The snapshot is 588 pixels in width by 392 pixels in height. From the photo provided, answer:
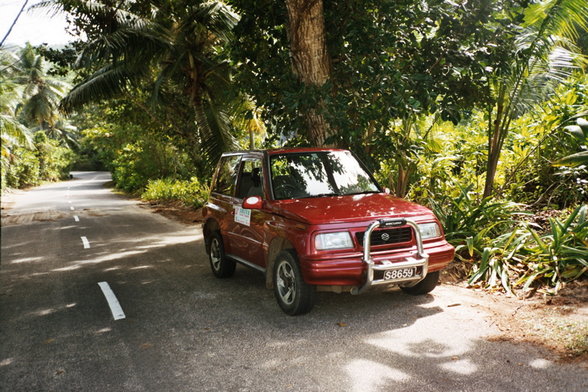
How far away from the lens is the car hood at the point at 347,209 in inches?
201

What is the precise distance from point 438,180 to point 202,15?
7755 millimetres

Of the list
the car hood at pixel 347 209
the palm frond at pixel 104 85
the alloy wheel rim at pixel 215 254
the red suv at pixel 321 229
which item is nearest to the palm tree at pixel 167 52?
the palm frond at pixel 104 85

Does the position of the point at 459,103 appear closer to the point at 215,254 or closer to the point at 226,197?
the point at 226,197

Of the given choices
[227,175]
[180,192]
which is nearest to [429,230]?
[227,175]

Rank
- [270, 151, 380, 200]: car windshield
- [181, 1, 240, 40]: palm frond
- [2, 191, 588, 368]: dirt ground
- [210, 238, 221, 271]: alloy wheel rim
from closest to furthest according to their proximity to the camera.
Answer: [2, 191, 588, 368]: dirt ground, [270, 151, 380, 200]: car windshield, [210, 238, 221, 271]: alloy wheel rim, [181, 1, 240, 40]: palm frond

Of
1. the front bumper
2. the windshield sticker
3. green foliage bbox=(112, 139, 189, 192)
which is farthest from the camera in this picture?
green foliage bbox=(112, 139, 189, 192)

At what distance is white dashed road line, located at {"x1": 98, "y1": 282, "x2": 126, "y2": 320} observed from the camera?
5791mm

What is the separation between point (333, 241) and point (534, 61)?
5.19 metres

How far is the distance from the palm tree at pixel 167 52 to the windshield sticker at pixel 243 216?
739 cm

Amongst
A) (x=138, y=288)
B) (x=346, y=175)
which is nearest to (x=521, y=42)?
(x=346, y=175)

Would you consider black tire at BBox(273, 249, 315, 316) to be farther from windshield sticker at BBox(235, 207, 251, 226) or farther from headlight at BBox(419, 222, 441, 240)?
headlight at BBox(419, 222, 441, 240)

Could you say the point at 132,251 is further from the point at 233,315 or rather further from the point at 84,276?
the point at 233,315

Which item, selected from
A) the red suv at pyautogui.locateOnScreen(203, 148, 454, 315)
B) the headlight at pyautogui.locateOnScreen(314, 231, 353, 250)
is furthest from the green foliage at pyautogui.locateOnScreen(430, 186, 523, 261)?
the headlight at pyautogui.locateOnScreen(314, 231, 353, 250)

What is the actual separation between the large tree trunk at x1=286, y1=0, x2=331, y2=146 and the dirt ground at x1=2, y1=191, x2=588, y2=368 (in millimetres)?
3820
